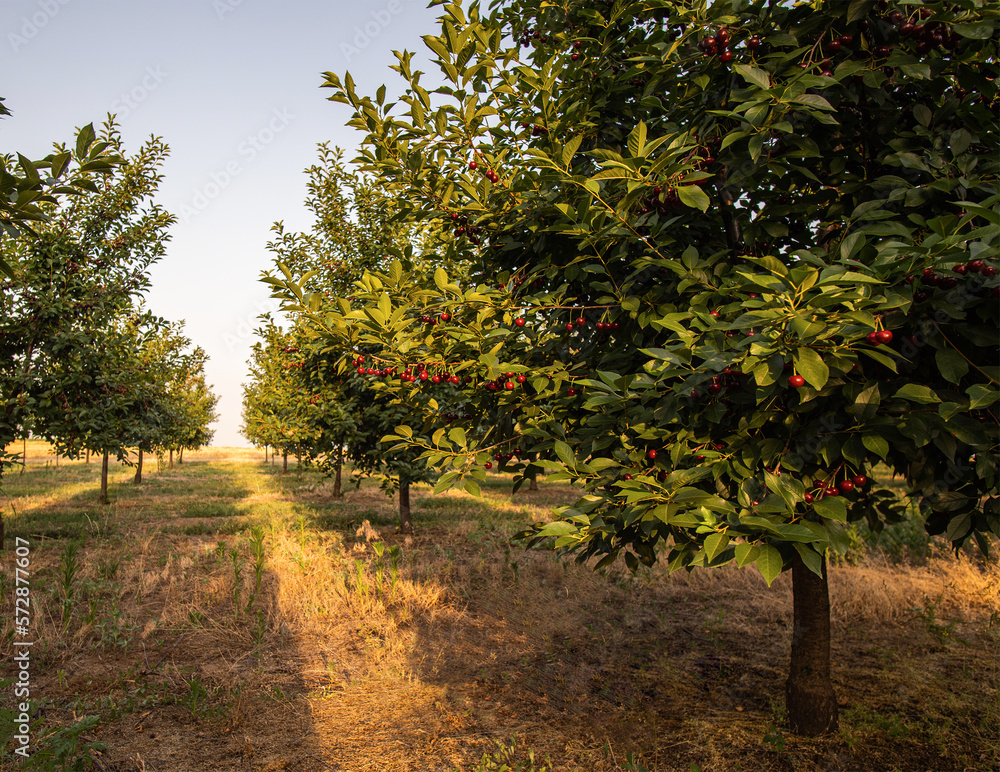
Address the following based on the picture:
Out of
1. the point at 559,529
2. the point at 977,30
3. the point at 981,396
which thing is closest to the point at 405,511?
the point at 559,529

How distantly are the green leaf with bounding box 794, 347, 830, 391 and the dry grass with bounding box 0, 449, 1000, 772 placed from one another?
9.03ft

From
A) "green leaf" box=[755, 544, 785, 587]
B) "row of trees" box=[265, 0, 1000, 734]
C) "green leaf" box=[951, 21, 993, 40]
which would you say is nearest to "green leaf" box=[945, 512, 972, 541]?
"row of trees" box=[265, 0, 1000, 734]

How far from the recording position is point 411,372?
3018mm

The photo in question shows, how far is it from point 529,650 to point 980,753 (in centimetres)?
321

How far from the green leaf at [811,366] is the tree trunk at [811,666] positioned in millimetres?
2340

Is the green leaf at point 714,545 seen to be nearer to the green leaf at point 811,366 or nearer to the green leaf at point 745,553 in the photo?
the green leaf at point 745,553

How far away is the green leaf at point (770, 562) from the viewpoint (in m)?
1.63

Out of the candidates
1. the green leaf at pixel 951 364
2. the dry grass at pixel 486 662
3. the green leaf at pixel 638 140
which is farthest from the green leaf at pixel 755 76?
the dry grass at pixel 486 662

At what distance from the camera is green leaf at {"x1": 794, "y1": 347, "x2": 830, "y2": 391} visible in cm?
166

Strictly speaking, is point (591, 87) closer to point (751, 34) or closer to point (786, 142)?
point (751, 34)

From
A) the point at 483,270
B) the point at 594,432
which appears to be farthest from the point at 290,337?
the point at 594,432

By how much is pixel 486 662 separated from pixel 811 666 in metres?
2.58

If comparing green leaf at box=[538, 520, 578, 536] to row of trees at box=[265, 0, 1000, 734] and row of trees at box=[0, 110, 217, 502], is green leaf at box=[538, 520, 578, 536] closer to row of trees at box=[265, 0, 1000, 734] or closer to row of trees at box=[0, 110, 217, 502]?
row of trees at box=[265, 0, 1000, 734]

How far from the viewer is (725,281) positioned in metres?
2.44
